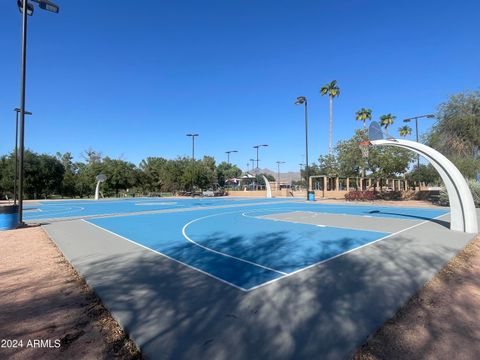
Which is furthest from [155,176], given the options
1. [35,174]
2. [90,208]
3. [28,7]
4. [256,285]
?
[256,285]

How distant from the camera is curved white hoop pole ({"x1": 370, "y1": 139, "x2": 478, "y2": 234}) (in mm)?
11055

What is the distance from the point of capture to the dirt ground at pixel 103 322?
11.1 feet

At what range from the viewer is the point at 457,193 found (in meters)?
11.4

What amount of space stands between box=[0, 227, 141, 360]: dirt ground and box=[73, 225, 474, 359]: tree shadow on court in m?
0.22

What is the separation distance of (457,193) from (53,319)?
13.4 meters

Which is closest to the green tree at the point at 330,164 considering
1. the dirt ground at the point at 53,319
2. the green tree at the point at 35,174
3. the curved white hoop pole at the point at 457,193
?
the curved white hoop pole at the point at 457,193

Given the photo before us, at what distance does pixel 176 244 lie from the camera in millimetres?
9367

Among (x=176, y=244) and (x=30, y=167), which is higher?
(x=30, y=167)

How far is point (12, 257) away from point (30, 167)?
43.7 meters

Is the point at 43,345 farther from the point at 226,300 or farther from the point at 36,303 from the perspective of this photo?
the point at 226,300

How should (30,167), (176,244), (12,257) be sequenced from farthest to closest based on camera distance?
1. (30,167)
2. (176,244)
3. (12,257)

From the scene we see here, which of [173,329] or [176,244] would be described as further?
[176,244]

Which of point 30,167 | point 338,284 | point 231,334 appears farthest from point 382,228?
point 30,167

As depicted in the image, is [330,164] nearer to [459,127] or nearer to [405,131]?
[459,127]
